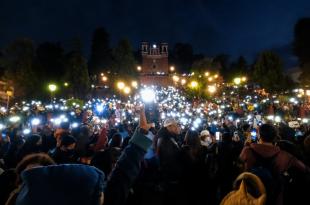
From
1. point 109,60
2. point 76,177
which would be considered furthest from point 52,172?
point 109,60

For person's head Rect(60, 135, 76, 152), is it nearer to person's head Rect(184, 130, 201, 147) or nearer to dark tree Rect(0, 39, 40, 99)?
person's head Rect(184, 130, 201, 147)

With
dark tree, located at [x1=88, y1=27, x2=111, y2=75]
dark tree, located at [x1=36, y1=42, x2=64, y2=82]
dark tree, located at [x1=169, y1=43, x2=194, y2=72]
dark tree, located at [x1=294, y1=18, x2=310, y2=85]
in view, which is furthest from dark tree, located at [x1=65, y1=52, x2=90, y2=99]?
dark tree, located at [x1=169, y1=43, x2=194, y2=72]

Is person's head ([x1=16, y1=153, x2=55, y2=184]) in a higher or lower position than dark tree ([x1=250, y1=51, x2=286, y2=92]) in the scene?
lower

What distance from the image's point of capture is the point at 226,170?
757 centimetres

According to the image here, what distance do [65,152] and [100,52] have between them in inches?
3119

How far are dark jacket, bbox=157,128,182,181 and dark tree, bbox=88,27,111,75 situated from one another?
249ft

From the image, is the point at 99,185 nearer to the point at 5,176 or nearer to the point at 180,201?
the point at 5,176

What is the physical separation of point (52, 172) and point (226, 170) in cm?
606

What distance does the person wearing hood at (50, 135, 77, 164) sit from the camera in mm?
5867

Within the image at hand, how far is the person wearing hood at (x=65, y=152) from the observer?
5.87 meters

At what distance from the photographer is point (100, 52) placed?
83.6m

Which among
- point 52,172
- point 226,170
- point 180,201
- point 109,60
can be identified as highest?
point 109,60

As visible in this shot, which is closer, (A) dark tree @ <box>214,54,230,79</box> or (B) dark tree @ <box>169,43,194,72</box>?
(A) dark tree @ <box>214,54,230,79</box>

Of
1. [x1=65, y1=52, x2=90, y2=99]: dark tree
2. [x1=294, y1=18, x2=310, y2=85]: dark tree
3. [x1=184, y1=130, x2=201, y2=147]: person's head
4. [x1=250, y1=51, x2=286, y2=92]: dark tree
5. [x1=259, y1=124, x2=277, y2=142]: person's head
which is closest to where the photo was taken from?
[x1=259, y1=124, x2=277, y2=142]: person's head
